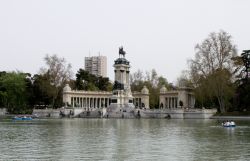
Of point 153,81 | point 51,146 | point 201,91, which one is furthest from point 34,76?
point 51,146

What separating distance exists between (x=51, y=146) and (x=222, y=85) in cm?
5467

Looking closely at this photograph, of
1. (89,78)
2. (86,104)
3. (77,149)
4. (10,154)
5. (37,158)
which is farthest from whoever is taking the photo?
(89,78)

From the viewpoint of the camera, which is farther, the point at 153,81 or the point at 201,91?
the point at 153,81

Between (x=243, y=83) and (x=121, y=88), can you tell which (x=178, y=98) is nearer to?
(x=121, y=88)

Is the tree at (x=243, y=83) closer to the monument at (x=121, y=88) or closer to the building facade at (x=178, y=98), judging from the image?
the building facade at (x=178, y=98)

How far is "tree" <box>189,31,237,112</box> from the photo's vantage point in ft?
253

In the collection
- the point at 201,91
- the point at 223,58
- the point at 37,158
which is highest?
the point at 223,58

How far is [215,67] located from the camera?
7962cm

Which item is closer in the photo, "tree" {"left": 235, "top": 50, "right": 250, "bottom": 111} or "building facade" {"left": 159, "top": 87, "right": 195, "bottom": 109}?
"tree" {"left": 235, "top": 50, "right": 250, "bottom": 111}

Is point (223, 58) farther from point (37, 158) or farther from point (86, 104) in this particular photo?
point (37, 158)

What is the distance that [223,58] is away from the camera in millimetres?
78688

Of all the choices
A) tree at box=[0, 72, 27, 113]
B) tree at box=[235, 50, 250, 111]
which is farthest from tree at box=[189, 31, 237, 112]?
tree at box=[0, 72, 27, 113]

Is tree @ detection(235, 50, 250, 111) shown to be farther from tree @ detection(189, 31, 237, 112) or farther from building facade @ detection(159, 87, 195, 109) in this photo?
building facade @ detection(159, 87, 195, 109)

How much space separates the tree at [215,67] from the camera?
77000 mm
